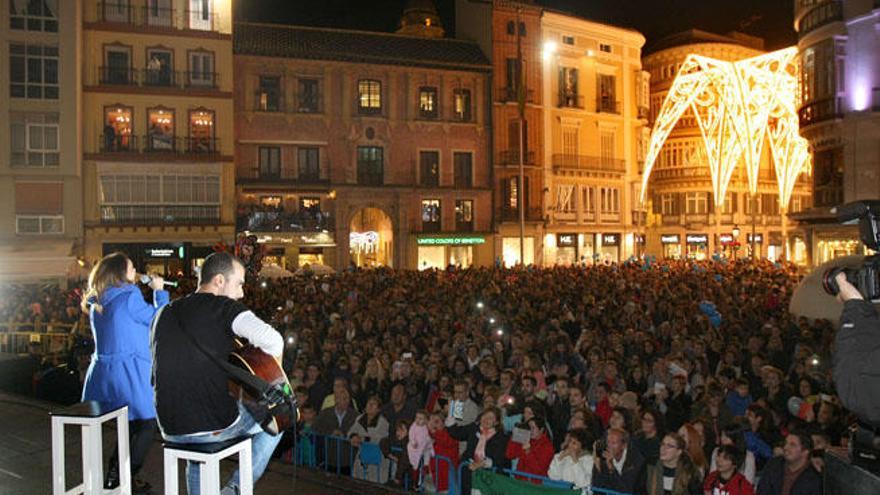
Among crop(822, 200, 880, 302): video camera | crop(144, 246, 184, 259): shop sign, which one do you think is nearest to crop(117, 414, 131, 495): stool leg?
crop(822, 200, 880, 302): video camera

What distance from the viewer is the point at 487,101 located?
4619 cm

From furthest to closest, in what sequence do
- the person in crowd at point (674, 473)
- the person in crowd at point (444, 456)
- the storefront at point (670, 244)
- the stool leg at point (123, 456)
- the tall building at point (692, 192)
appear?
the storefront at point (670, 244) → the tall building at point (692, 192) → the person in crowd at point (444, 456) → the person in crowd at point (674, 473) → the stool leg at point (123, 456)

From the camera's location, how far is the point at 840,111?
26828mm

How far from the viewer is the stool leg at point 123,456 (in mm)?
5078

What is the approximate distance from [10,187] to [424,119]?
882 inches

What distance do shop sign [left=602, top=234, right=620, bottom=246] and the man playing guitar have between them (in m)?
47.4

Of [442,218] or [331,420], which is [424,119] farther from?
[331,420]

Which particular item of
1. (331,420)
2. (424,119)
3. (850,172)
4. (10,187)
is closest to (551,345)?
(331,420)

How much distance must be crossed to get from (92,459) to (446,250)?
4019 centimetres

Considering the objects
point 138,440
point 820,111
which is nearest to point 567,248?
point 820,111

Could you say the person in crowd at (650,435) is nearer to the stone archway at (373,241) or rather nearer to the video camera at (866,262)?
the video camera at (866,262)

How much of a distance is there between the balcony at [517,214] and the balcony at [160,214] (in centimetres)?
1765

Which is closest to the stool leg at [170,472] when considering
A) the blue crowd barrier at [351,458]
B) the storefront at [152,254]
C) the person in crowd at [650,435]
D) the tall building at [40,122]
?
the blue crowd barrier at [351,458]

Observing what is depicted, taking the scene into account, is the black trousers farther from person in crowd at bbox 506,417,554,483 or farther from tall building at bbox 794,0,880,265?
tall building at bbox 794,0,880,265
